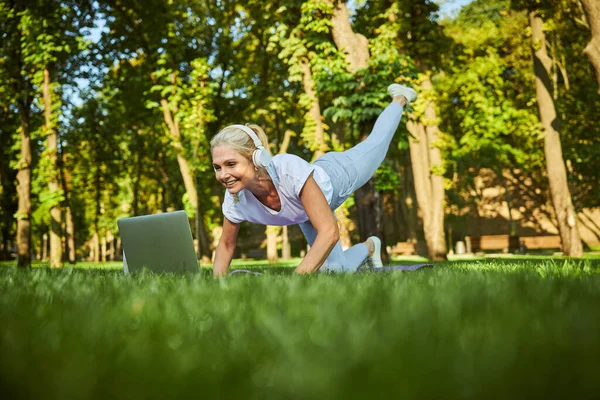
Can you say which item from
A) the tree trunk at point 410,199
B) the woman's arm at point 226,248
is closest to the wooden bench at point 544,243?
the tree trunk at point 410,199

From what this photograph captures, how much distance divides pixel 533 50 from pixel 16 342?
21.8 meters

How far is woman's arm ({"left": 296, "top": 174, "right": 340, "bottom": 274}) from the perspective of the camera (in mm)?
4873

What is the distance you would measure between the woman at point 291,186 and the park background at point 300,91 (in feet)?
20.2

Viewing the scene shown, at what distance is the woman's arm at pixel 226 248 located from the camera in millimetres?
6133

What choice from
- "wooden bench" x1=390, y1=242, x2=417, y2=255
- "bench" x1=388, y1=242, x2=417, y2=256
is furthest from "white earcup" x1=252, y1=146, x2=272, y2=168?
"wooden bench" x1=390, y1=242, x2=417, y2=255

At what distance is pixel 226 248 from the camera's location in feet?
20.5

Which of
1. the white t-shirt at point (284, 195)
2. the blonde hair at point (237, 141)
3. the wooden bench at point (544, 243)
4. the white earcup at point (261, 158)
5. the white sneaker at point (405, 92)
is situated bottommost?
the wooden bench at point (544, 243)

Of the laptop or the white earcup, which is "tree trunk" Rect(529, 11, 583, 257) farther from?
the white earcup

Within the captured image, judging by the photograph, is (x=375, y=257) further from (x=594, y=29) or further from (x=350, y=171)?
(x=594, y=29)

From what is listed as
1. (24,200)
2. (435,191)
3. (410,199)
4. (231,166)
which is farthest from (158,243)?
(410,199)

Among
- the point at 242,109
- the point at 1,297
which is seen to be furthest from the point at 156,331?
the point at 242,109

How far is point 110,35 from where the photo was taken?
77.8ft

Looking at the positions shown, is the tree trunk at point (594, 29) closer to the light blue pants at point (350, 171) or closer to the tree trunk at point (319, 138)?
the light blue pants at point (350, 171)

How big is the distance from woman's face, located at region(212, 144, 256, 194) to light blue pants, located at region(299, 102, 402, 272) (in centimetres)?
103
